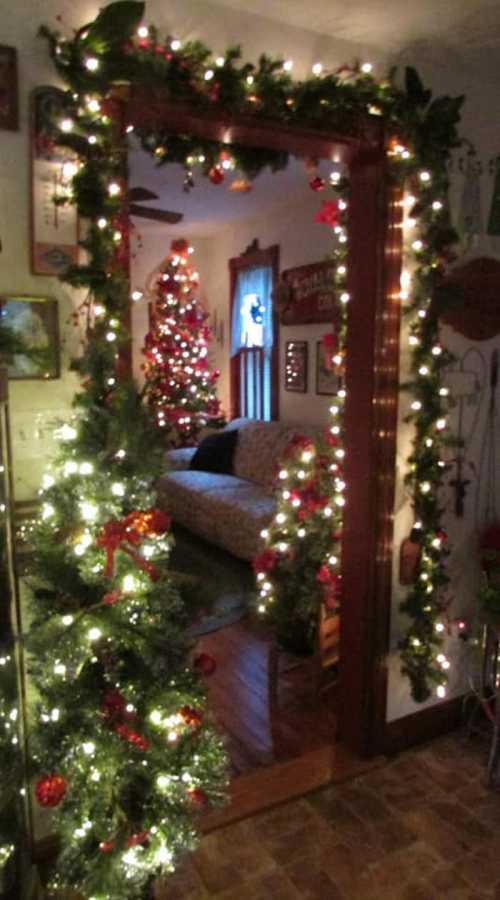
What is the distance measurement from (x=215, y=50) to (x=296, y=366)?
3.37 m

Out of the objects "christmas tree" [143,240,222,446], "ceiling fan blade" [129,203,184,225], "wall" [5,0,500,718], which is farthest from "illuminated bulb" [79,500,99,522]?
"christmas tree" [143,240,222,446]

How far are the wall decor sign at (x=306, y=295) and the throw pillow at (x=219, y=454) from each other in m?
1.13

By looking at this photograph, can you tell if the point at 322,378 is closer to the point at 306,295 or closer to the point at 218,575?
the point at 306,295

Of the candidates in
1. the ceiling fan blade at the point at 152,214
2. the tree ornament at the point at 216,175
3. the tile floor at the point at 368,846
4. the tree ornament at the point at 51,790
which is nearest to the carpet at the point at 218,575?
the tile floor at the point at 368,846

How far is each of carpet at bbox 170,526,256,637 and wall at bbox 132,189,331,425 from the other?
1284mm

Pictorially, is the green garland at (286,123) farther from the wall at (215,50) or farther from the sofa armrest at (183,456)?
the sofa armrest at (183,456)

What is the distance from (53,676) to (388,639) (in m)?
1.40

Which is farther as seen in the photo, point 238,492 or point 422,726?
point 238,492

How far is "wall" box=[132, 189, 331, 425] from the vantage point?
5012mm

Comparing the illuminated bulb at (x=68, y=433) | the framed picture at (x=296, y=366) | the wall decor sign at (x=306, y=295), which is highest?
the wall decor sign at (x=306, y=295)

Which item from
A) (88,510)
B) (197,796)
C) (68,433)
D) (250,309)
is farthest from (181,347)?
(197,796)

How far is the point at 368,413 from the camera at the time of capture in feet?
7.94

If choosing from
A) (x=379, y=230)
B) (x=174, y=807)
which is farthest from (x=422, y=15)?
(x=174, y=807)

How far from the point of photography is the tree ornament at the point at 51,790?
1.58m
